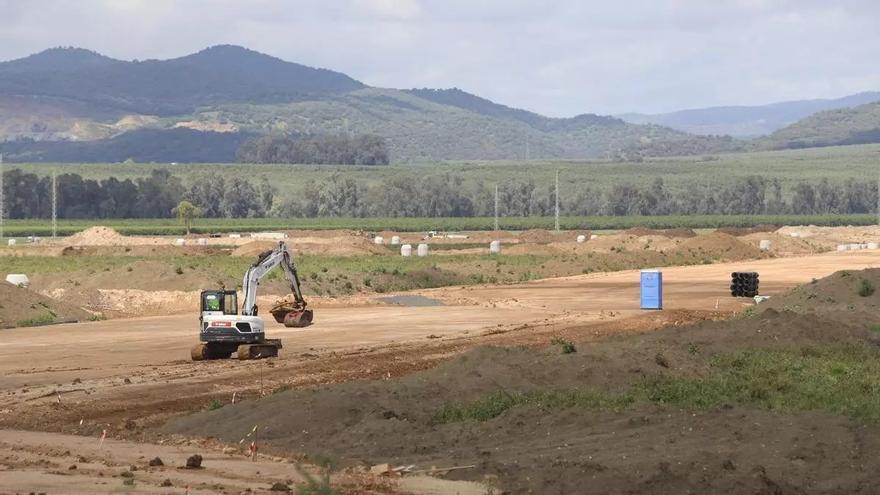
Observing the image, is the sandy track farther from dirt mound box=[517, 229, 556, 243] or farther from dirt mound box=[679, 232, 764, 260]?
dirt mound box=[517, 229, 556, 243]

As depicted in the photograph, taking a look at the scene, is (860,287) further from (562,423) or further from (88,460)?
(88,460)

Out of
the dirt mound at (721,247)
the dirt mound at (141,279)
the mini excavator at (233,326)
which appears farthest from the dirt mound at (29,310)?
the dirt mound at (721,247)

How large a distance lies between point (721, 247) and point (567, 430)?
87575 mm

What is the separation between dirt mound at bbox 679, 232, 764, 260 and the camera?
360ft

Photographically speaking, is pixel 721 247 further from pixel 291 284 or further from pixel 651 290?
pixel 291 284

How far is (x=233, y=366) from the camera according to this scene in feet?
134

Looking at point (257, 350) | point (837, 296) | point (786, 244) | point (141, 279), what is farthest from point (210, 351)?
point (786, 244)

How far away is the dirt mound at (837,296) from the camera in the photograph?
5225 centimetres

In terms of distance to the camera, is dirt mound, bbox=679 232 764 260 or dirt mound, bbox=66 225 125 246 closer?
dirt mound, bbox=679 232 764 260

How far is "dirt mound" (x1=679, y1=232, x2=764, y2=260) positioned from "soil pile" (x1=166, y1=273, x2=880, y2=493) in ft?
248

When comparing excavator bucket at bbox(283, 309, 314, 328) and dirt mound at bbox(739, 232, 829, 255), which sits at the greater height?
excavator bucket at bbox(283, 309, 314, 328)

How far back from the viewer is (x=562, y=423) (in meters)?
26.7

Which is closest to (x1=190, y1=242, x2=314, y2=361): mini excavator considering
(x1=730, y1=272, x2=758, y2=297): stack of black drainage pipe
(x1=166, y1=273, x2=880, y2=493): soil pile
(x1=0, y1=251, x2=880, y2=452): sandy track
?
(x1=0, y1=251, x2=880, y2=452): sandy track

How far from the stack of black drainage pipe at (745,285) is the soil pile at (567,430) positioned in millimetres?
32787
